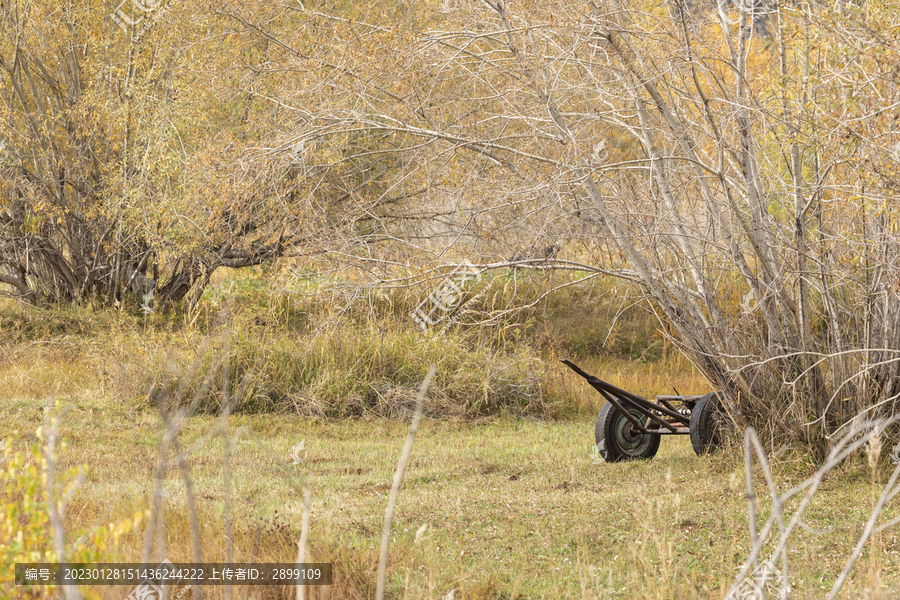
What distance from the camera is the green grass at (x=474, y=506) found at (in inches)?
162

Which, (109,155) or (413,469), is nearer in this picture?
(413,469)

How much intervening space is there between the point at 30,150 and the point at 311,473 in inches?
351

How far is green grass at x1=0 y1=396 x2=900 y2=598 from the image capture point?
4.12m

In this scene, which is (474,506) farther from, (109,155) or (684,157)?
(109,155)

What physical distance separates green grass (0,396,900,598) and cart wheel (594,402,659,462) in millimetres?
156

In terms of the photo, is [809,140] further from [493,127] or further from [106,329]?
[106,329]
